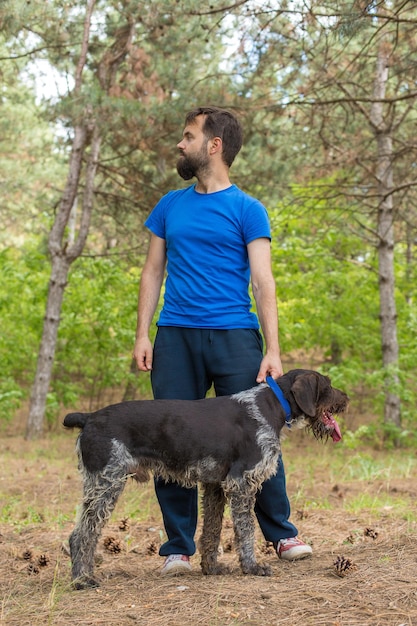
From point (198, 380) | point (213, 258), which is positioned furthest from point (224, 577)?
point (213, 258)

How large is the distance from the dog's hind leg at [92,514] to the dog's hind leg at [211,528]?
0.65 meters

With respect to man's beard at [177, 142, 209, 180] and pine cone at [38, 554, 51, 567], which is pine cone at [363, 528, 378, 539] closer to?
pine cone at [38, 554, 51, 567]

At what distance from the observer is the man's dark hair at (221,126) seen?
439 centimetres

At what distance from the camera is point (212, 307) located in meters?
4.34

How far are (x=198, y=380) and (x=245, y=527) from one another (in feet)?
3.11

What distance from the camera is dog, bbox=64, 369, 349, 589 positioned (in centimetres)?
386

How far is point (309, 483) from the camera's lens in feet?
26.8

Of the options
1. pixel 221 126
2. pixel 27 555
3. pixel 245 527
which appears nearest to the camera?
pixel 245 527

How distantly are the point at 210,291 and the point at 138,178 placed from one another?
9277 mm

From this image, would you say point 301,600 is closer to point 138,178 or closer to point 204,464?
point 204,464

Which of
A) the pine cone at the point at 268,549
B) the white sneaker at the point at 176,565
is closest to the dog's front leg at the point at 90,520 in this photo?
the white sneaker at the point at 176,565

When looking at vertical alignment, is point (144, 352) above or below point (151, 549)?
above

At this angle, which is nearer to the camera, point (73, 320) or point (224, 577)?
point (224, 577)

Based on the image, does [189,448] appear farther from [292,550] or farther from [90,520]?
[292,550]
